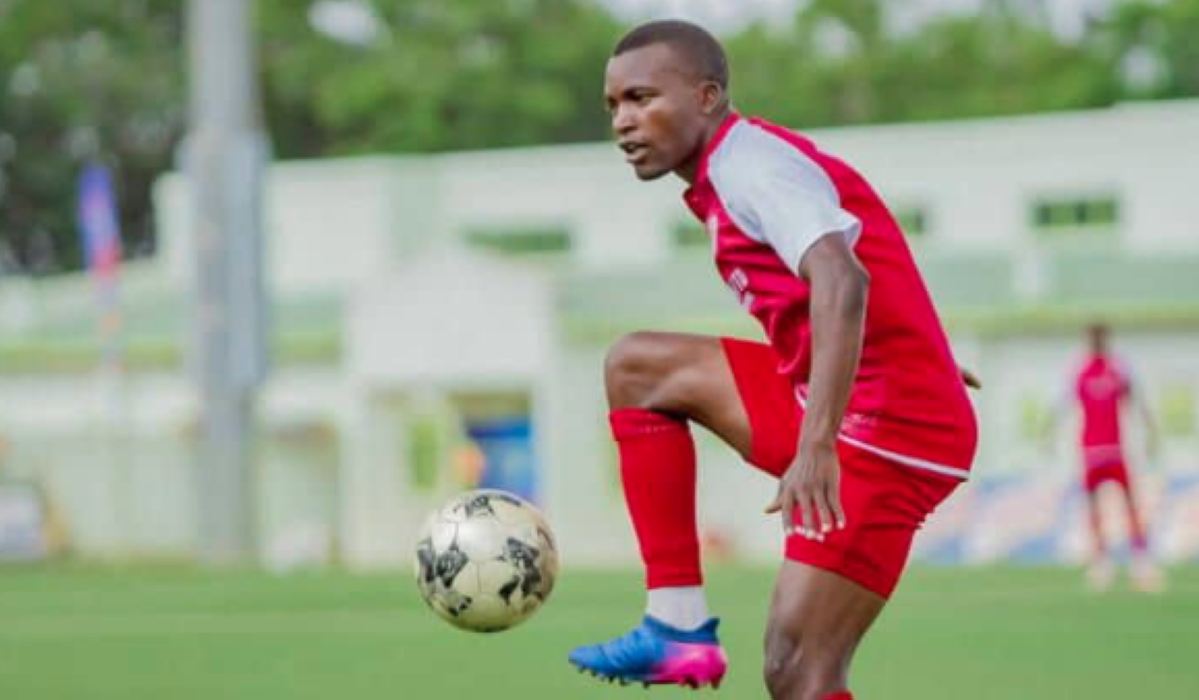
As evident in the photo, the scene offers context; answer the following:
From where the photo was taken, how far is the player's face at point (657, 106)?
7.06 m

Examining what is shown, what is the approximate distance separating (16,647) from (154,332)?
3214 cm

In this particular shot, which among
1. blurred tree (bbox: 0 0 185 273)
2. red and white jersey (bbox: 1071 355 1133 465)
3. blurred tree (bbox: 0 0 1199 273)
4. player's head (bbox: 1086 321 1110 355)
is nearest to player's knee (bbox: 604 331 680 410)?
player's head (bbox: 1086 321 1110 355)

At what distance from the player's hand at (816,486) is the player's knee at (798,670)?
51 centimetres

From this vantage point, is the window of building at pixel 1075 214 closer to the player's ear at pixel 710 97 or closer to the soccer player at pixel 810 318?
the soccer player at pixel 810 318

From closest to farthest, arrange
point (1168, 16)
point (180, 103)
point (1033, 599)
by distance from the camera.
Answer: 1. point (1033, 599)
2. point (1168, 16)
3. point (180, 103)

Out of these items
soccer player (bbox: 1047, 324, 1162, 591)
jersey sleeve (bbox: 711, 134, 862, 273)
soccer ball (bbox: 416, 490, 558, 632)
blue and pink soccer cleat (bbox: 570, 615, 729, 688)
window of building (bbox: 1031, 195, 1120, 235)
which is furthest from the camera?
window of building (bbox: 1031, 195, 1120, 235)

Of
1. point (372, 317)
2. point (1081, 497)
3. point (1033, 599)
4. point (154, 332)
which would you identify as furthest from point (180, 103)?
point (1033, 599)

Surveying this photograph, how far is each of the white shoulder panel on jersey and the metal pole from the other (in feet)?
82.1

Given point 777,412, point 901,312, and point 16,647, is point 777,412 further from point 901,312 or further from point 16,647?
point 16,647

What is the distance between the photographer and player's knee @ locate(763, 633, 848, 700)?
7008 millimetres

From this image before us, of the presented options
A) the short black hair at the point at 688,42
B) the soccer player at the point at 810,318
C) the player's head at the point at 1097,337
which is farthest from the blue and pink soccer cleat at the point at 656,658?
the player's head at the point at 1097,337

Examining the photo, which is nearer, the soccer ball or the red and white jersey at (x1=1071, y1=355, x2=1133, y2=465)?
the soccer ball

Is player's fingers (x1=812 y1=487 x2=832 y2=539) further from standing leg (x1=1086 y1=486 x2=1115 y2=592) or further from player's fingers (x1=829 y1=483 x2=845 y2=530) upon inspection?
standing leg (x1=1086 y1=486 x2=1115 y2=592)

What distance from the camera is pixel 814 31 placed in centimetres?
6481
